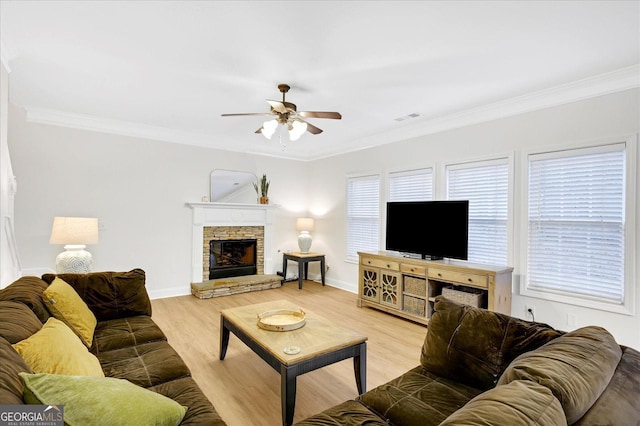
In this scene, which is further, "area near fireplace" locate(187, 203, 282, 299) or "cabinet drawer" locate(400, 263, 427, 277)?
"area near fireplace" locate(187, 203, 282, 299)

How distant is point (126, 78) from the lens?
10.2ft

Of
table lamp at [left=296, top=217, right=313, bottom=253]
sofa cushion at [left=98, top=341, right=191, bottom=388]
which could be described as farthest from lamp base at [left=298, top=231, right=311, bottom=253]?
sofa cushion at [left=98, top=341, right=191, bottom=388]

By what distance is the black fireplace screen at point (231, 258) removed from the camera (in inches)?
222

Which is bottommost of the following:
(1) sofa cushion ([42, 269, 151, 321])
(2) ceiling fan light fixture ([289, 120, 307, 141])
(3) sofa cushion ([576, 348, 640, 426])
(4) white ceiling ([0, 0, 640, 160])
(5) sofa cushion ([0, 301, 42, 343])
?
(1) sofa cushion ([42, 269, 151, 321])

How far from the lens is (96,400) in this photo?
3.38 ft

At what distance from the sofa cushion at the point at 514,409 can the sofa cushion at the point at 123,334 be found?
2.22 metres

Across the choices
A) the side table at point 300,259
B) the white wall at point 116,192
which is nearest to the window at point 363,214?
the side table at point 300,259

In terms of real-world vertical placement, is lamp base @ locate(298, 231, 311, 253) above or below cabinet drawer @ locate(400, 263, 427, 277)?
above

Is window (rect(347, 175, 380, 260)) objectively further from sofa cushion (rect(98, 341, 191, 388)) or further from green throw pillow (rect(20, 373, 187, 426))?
green throw pillow (rect(20, 373, 187, 426))

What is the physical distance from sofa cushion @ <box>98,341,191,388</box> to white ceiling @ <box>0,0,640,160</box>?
2.28 meters

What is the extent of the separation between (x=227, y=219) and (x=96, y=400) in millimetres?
4742

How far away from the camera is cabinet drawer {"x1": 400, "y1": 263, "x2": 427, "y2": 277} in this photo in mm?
3910

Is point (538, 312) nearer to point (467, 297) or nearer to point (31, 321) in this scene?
point (467, 297)

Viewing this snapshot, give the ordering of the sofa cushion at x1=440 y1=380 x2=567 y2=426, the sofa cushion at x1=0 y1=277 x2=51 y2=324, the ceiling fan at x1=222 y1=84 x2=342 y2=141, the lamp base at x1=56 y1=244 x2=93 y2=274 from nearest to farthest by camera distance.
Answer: the sofa cushion at x1=440 y1=380 x2=567 y2=426 → the sofa cushion at x1=0 y1=277 x2=51 y2=324 → the ceiling fan at x1=222 y1=84 x2=342 y2=141 → the lamp base at x1=56 y1=244 x2=93 y2=274
